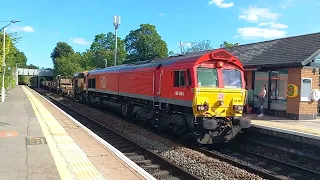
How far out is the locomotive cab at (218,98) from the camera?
37.8 feet

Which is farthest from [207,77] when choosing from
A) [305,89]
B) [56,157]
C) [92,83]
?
[92,83]

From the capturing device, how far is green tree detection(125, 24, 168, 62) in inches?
3415

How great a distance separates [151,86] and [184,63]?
3073 millimetres

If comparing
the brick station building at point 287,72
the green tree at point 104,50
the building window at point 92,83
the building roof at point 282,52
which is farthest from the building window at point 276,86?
the green tree at point 104,50

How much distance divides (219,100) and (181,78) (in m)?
1.59

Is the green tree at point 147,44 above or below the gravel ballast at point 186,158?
above

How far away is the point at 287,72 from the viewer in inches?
688

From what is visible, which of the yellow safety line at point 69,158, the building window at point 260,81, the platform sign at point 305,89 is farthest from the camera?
the building window at point 260,81

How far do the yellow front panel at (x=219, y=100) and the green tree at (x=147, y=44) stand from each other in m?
73.2

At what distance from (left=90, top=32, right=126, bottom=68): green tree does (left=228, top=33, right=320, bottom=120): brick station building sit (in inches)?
2853

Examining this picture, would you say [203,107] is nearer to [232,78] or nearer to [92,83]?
[232,78]

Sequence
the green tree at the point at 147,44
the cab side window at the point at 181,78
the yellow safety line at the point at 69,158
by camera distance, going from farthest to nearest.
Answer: the green tree at the point at 147,44
the cab side window at the point at 181,78
the yellow safety line at the point at 69,158

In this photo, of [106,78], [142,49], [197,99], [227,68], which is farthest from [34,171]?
[142,49]

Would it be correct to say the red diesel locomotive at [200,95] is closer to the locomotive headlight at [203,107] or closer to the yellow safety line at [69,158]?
the locomotive headlight at [203,107]
